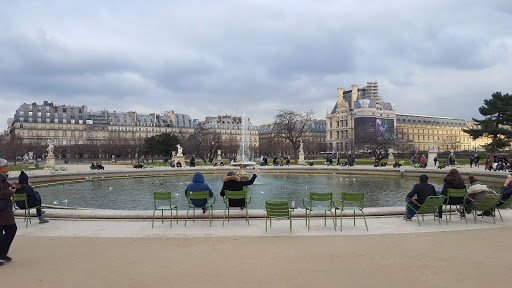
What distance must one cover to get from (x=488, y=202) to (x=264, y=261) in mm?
6779

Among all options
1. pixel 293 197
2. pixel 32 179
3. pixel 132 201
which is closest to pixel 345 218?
pixel 293 197

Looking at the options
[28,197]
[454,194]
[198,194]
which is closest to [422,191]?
[454,194]

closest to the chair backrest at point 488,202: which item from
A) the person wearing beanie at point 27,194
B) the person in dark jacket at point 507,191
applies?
the person in dark jacket at point 507,191

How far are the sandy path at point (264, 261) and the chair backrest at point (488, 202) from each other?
4.64ft

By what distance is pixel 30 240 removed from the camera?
796 cm

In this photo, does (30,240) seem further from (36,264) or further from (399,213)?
(399,213)

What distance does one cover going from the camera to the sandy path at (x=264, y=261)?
547cm

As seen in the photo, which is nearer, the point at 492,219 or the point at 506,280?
the point at 506,280

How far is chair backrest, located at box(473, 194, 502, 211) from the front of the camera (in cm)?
956

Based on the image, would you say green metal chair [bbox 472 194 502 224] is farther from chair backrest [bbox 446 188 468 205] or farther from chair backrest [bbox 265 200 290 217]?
chair backrest [bbox 265 200 290 217]

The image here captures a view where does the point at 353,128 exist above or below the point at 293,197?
above

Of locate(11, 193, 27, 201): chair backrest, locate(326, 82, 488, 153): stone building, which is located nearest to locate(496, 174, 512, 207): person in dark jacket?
locate(11, 193, 27, 201): chair backrest

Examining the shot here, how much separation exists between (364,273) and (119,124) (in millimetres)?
110146

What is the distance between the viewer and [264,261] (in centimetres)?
638
